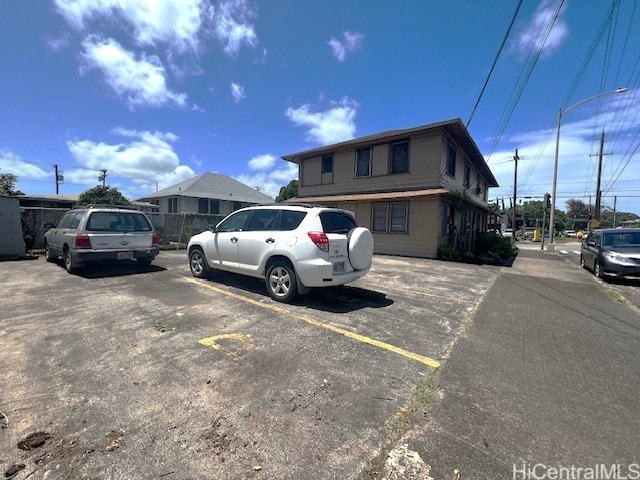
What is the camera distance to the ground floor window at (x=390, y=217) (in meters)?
14.4

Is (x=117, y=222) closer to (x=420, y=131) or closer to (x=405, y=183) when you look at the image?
(x=405, y=183)

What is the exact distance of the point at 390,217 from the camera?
48.6 ft

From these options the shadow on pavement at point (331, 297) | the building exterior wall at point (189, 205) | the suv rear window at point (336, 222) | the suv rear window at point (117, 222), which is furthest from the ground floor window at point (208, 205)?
the suv rear window at point (336, 222)

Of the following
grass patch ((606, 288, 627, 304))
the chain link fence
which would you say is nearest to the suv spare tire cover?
grass patch ((606, 288, 627, 304))

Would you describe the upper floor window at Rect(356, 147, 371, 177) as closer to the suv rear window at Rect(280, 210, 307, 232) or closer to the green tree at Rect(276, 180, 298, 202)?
the suv rear window at Rect(280, 210, 307, 232)

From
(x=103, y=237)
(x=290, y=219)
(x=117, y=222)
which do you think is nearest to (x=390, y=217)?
(x=290, y=219)

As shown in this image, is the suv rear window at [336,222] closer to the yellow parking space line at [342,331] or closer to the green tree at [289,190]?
the yellow parking space line at [342,331]

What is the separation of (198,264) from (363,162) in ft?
36.9

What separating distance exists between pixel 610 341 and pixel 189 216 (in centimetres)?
1628

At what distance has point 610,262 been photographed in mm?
9297

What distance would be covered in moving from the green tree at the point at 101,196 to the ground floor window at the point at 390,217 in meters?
21.9

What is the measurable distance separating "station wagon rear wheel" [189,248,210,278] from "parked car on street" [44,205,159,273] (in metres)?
1.60

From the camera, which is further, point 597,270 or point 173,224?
point 173,224

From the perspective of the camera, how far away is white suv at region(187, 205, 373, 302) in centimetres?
516
